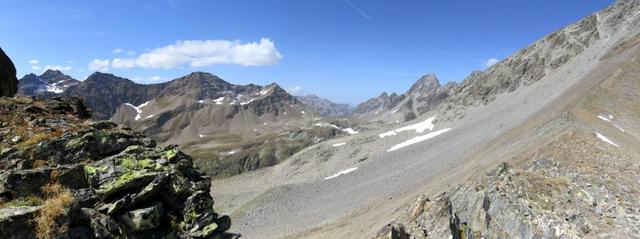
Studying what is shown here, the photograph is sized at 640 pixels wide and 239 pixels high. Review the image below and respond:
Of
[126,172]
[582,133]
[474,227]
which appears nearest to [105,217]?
[126,172]

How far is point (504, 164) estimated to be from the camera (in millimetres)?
28016

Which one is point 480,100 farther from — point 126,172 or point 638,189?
point 126,172

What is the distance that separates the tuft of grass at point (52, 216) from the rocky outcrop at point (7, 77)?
797 inches

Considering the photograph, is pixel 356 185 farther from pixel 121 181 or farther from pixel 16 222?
pixel 16 222

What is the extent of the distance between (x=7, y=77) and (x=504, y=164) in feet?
124

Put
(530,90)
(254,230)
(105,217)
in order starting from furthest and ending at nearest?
Result: (530,90), (254,230), (105,217)

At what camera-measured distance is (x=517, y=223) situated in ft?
69.8

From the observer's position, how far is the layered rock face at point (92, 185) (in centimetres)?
1344

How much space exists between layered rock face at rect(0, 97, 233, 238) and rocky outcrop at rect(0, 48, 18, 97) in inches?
471

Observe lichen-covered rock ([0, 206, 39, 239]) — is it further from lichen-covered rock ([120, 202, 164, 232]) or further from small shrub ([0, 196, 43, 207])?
lichen-covered rock ([120, 202, 164, 232])

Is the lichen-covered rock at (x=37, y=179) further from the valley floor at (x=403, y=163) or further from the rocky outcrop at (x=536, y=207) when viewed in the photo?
the valley floor at (x=403, y=163)

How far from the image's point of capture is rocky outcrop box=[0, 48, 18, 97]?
28.8 m

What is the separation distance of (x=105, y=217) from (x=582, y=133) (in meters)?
41.0

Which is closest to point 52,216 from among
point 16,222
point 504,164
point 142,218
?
point 16,222
